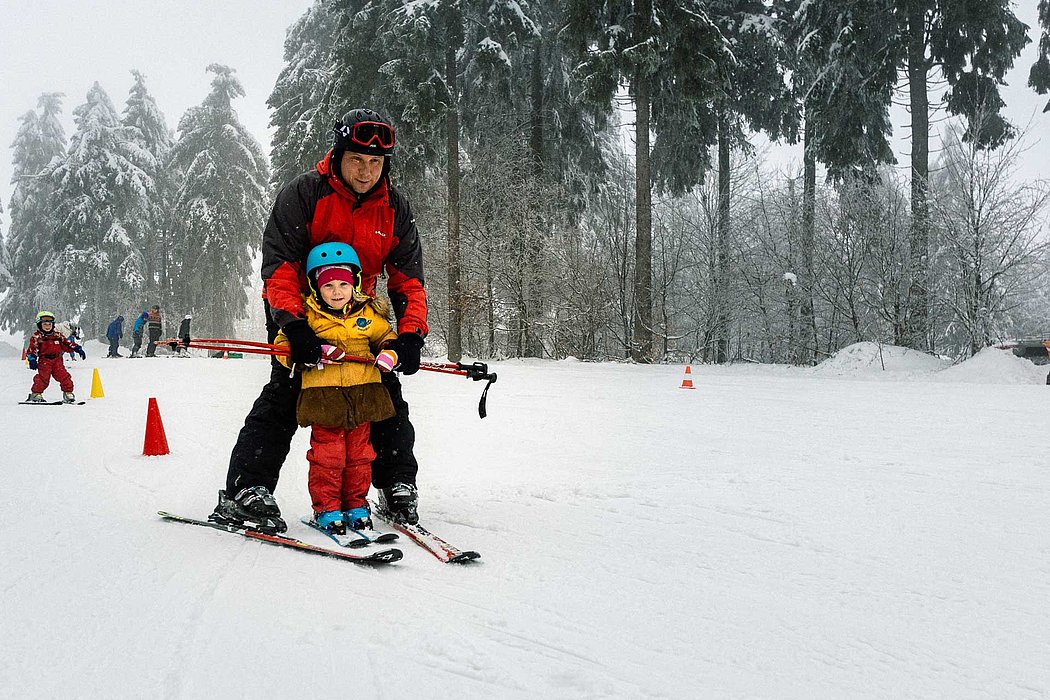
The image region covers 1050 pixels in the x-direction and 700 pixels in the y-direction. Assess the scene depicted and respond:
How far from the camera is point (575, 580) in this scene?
267 cm

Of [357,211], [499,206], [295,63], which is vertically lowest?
[357,211]

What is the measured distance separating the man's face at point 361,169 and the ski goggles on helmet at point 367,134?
0.07m

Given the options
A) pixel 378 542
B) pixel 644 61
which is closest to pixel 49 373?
pixel 378 542

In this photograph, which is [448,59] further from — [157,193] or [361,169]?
[157,193]

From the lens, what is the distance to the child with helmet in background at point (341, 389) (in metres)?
3.30

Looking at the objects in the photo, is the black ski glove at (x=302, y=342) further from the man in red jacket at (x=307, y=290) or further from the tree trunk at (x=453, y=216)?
the tree trunk at (x=453, y=216)

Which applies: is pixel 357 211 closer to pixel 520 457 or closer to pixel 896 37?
pixel 520 457

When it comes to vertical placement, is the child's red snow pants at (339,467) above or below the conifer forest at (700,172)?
below

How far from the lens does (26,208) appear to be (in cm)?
4066

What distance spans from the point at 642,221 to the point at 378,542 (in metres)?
14.9

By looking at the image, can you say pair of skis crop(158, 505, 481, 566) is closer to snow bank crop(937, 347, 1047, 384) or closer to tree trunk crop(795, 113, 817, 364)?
snow bank crop(937, 347, 1047, 384)

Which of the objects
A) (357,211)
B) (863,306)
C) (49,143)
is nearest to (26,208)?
(49,143)

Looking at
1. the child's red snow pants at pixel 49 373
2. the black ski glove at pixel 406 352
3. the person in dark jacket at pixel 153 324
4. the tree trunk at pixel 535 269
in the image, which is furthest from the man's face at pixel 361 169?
the person in dark jacket at pixel 153 324

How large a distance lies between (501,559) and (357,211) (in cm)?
184
